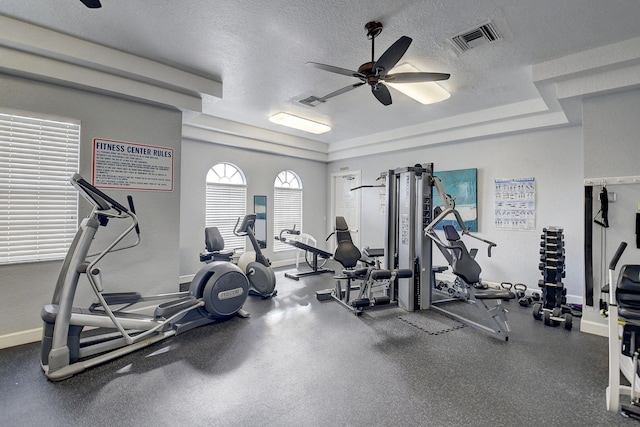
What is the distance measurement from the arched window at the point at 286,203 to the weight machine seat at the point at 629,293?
5463 mm

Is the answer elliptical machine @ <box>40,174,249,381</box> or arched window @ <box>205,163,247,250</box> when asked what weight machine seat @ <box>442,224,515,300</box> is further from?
arched window @ <box>205,163,247,250</box>

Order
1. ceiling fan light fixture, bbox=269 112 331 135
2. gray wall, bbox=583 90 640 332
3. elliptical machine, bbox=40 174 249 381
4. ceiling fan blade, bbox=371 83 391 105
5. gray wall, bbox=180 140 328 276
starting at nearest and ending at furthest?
elliptical machine, bbox=40 174 249 381 < ceiling fan blade, bbox=371 83 391 105 < gray wall, bbox=583 90 640 332 < ceiling fan light fixture, bbox=269 112 331 135 < gray wall, bbox=180 140 328 276

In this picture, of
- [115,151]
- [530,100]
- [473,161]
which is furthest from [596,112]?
[115,151]

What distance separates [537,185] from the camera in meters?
4.52

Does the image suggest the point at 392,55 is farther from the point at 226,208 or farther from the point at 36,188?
the point at 226,208

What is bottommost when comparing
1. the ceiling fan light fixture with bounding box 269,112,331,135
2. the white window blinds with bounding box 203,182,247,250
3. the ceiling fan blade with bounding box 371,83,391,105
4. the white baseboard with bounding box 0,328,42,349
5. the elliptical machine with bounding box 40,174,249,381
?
the white baseboard with bounding box 0,328,42,349

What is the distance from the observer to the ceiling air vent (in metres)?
2.59

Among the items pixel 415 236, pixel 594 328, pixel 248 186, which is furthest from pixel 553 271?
pixel 248 186

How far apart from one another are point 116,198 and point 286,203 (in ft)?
12.7

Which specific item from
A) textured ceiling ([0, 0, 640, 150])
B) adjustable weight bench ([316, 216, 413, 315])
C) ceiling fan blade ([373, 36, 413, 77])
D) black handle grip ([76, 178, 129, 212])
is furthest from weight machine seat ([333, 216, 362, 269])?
black handle grip ([76, 178, 129, 212])

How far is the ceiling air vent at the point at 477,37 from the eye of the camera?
8.50 ft

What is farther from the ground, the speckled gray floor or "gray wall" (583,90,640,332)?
"gray wall" (583,90,640,332)

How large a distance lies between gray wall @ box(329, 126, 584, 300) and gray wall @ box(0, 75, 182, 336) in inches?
181

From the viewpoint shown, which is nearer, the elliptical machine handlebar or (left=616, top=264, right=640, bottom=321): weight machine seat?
(left=616, top=264, right=640, bottom=321): weight machine seat
